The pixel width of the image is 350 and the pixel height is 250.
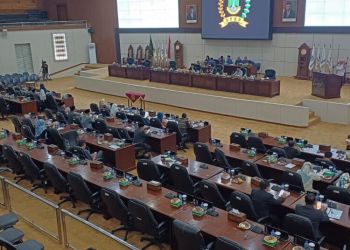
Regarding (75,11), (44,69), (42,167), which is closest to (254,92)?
(42,167)

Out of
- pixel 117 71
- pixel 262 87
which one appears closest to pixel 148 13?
pixel 117 71

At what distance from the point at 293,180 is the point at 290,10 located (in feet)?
42.9

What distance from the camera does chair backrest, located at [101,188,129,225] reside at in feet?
21.8

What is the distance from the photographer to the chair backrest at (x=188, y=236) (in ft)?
17.7

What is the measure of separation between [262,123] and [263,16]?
22.9 ft

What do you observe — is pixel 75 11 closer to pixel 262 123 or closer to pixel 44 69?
pixel 44 69

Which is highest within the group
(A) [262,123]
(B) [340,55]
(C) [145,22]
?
(C) [145,22]

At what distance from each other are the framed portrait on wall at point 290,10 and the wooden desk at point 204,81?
490cm

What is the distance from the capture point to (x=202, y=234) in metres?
5.83

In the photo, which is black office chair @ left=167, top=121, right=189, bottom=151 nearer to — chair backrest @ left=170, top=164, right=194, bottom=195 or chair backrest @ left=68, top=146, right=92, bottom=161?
chair backrest @ left=68, top=146, right=92, bottom=161

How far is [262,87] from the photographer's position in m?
15.5

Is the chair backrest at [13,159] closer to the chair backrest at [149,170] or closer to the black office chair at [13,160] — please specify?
the black office chair at [13,160]

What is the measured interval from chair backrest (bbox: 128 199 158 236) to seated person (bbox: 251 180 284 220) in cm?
174

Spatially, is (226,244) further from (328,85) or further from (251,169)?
Result: (328,85)
